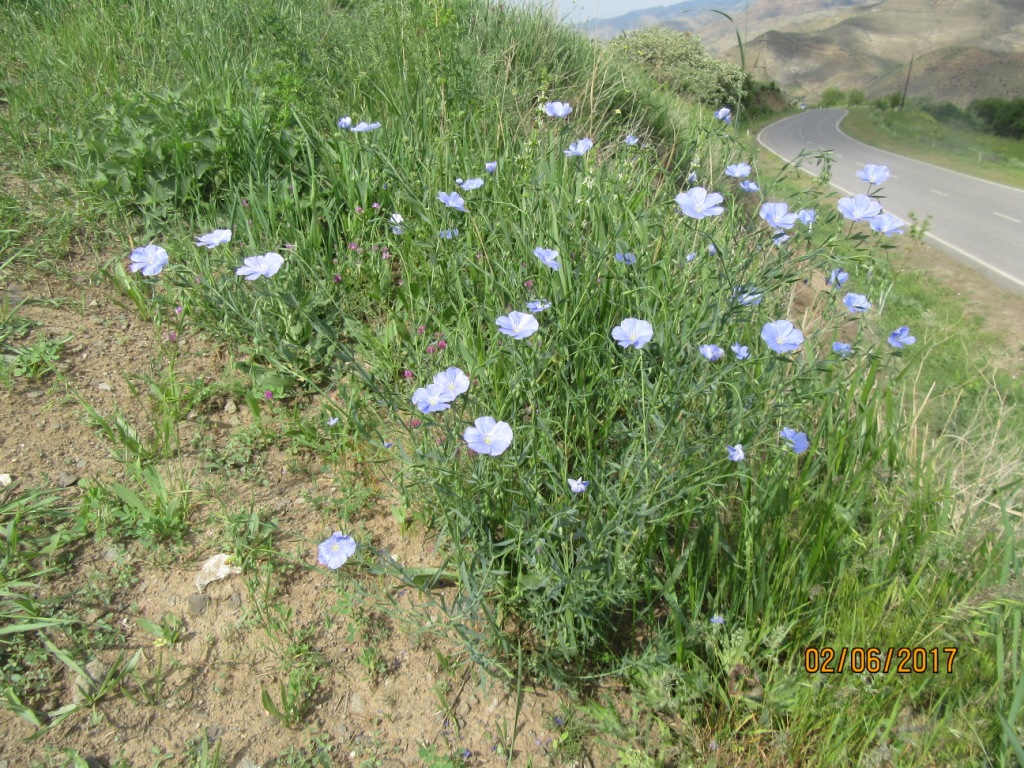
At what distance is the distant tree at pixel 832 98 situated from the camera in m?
50.9

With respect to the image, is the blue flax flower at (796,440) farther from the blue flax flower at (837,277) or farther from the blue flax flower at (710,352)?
the blue flax flower at (837,277)

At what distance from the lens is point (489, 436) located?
141 cm

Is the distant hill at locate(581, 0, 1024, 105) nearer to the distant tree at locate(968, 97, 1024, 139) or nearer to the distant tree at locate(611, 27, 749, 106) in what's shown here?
the distant tree at locate(968, 97, 1024, 139)

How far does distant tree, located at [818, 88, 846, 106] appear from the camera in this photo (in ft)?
167

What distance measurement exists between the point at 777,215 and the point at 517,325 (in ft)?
2.49

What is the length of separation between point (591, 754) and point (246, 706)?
0.84 meters

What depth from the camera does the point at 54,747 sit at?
139 centimetres

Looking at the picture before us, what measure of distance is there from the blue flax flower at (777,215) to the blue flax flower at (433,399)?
951 mm

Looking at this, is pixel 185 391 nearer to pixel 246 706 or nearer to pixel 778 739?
pixel 246 706

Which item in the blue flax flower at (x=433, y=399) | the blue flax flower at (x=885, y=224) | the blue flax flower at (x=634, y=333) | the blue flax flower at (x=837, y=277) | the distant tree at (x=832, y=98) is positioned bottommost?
the distant tree at (x=832, y=98)

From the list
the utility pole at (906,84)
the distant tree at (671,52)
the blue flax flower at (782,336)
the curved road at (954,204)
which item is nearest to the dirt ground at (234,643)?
the blue flax flower at (782,336)

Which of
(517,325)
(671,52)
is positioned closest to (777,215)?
(517,325)

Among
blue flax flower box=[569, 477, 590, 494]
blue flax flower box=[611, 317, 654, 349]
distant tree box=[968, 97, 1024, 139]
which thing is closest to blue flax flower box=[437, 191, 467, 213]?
blue flax flower box=[611, 317, 654, 349]
